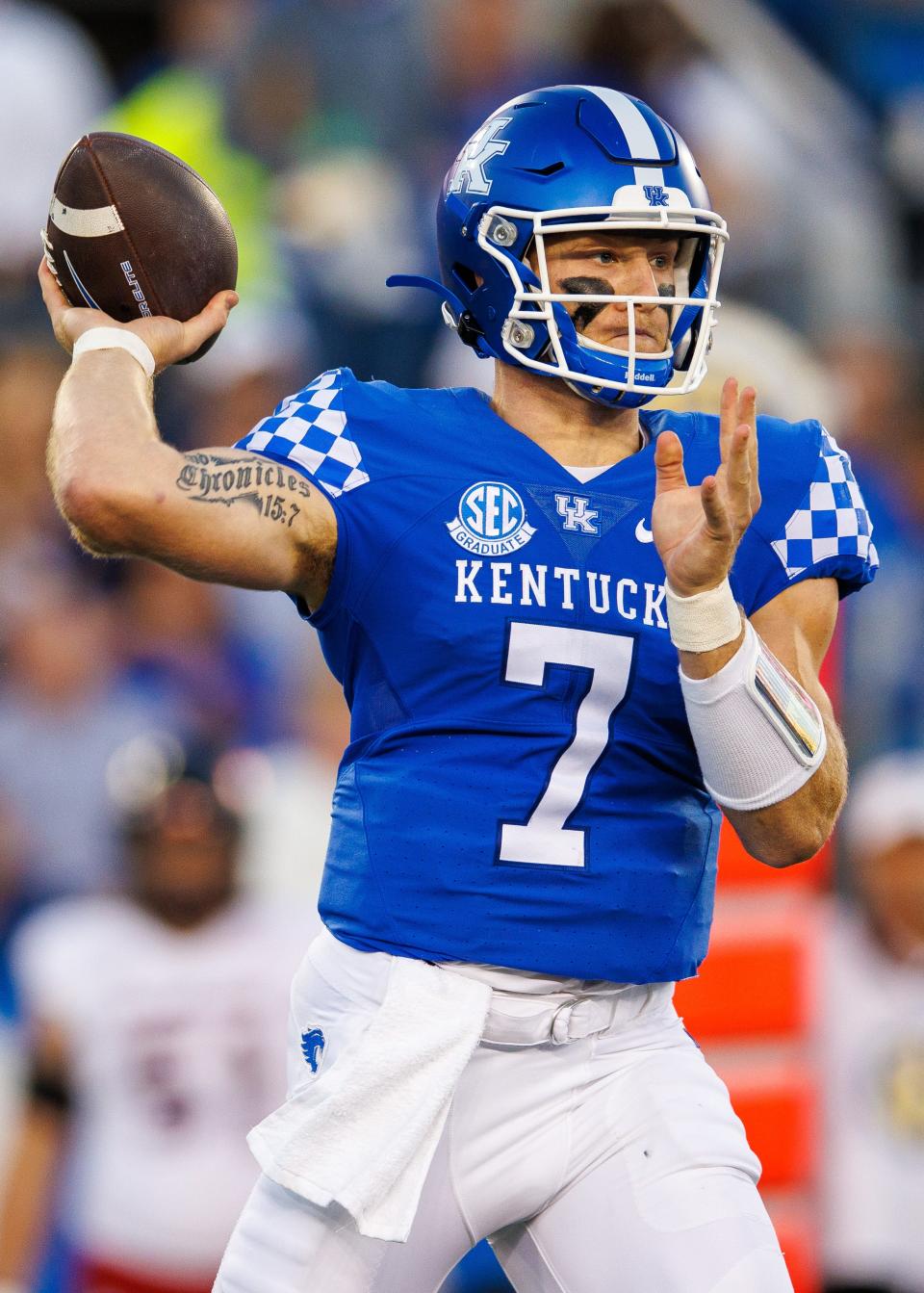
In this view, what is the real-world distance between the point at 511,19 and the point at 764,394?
8.43 ft

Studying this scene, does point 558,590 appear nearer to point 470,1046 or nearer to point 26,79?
point 470,1046

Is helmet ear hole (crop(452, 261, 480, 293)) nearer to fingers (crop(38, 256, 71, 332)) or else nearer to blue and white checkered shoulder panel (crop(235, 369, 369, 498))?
blue and white checkered shoulder panel (crop(235, 369, 369, 498))

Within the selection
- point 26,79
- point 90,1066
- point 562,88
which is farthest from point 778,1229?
point 26,79

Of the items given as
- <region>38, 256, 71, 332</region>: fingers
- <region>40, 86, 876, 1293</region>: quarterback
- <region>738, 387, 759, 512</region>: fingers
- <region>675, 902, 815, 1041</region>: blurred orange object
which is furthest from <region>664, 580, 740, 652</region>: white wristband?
<region>675, 902, 815, 1041</region>: blurred orange object

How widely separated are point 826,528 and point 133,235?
1.06 m

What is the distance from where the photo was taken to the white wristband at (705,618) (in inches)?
97.6

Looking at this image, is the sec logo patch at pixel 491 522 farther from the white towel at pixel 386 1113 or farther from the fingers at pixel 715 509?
the white towel at pixel 386 1113

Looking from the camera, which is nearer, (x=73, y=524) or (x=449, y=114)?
(x=73, y=524)

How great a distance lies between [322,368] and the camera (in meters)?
6.51

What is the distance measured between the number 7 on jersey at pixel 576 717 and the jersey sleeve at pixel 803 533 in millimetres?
237

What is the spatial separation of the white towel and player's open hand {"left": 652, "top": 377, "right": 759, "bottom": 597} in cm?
61

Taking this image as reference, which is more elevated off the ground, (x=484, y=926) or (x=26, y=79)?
(x=26, y=79)

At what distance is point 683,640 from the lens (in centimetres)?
250

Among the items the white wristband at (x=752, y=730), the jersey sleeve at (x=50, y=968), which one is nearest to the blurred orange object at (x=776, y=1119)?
the jersey sleeve at (x=50, y=968)
